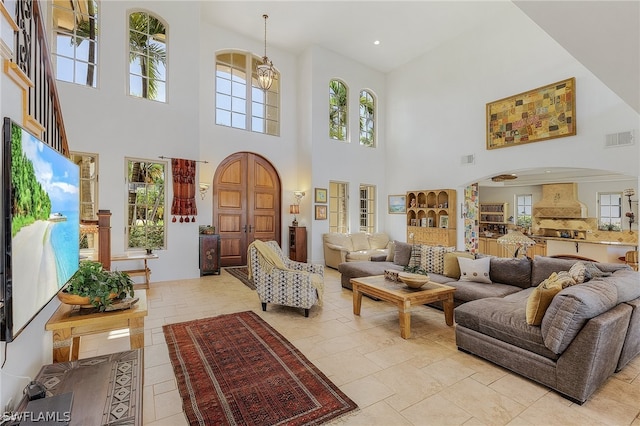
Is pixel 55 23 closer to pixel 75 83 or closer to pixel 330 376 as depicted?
pixel 75 83

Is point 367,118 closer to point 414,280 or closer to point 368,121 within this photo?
point 368,121

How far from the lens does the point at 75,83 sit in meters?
4.90

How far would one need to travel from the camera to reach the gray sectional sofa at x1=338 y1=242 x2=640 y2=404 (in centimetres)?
207

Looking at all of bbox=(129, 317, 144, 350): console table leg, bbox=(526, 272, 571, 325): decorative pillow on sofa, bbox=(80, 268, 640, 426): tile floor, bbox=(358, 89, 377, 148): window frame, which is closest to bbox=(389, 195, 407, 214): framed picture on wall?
bbox=(358, 89, 377, 148): window frame

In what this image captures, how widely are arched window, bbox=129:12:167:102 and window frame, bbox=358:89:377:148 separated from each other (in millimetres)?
5091

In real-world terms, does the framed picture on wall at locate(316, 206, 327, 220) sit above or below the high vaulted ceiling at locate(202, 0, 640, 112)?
below

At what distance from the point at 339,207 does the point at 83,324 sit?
6780 mm

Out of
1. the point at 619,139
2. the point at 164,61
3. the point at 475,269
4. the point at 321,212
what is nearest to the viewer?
the point at 475,269

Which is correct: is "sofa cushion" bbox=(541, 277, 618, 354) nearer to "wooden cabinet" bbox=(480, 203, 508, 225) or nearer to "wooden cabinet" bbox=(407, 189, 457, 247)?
"wooden cabinet" bbox=(407, 189, 457, 247)

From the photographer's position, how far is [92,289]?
1992mm

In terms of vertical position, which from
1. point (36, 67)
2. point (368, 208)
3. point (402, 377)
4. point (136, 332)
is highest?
point (36, 67)

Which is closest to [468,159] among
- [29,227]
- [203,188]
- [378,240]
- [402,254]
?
[378,240]

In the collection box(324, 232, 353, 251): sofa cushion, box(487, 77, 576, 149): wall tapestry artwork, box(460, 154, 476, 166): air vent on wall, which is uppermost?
box(487, 77, 576, 149): wall tapestry artwork

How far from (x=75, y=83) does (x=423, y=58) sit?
303 inches
